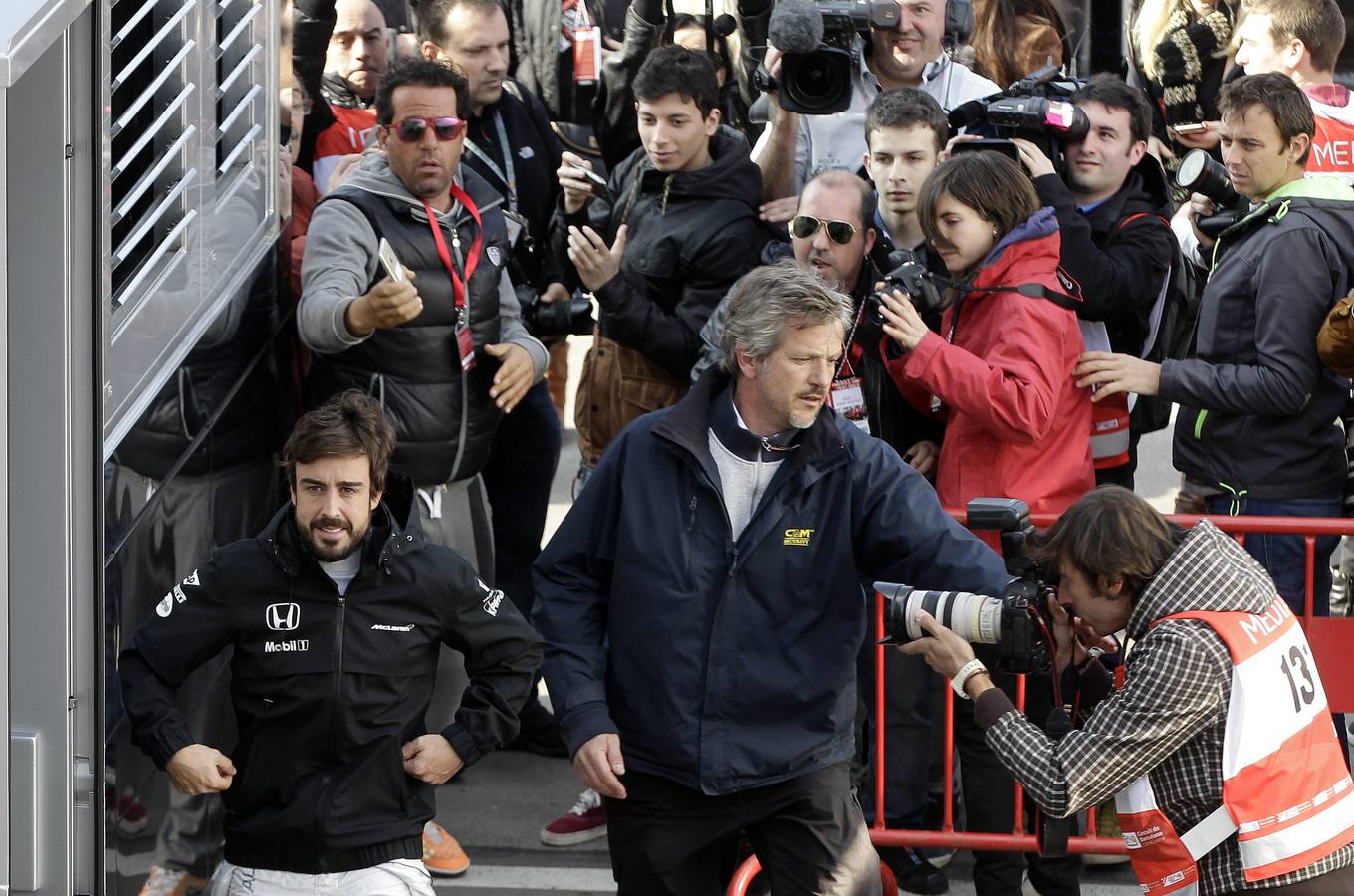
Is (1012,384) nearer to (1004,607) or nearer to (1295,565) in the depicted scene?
(1295,565)

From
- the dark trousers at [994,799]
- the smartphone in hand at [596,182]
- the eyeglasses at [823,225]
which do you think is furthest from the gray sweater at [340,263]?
the dark trousers at [994,799]

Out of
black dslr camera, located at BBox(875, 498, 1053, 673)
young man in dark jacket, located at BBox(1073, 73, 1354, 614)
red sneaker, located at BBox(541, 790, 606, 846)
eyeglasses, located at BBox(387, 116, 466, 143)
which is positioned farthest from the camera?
red sneaker, located at BBox(541, 790, 606, 846)

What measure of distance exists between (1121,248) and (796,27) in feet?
3.97

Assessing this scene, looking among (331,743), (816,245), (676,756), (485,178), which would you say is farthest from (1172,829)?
(485,178)

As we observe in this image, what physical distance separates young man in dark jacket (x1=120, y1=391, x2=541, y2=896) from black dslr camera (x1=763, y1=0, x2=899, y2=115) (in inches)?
87.0

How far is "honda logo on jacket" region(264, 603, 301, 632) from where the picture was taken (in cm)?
419

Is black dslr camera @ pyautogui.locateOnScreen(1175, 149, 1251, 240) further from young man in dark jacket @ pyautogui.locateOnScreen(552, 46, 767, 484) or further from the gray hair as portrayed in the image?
the gray hair

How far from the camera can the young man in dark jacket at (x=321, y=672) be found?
4184 millimetres

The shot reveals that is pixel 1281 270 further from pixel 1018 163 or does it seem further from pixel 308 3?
pixel 308 3

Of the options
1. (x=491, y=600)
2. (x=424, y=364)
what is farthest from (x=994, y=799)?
(x=424, y=364)

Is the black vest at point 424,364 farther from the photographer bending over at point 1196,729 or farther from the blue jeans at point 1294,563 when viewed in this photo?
the blue jeans at point 1294,563

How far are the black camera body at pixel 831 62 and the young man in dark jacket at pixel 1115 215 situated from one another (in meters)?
0.65

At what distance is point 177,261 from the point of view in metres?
4.55

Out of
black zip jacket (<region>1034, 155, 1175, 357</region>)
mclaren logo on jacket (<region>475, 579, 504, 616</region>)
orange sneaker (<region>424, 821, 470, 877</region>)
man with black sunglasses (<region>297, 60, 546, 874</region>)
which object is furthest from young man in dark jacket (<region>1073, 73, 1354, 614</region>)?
orange sneaker (<region>424, 821, 470, 877</region>)
